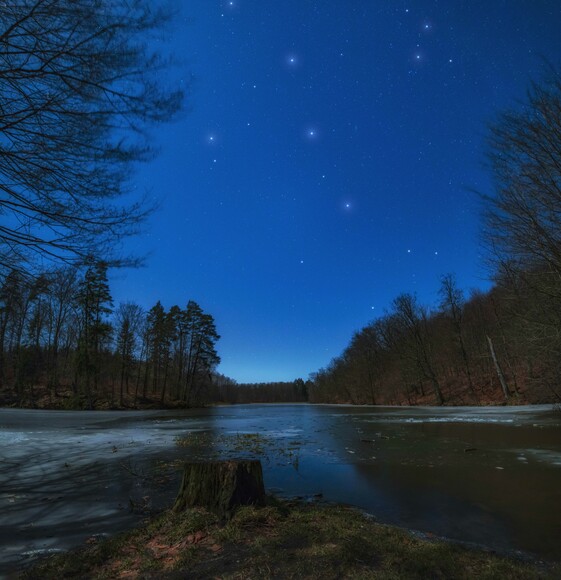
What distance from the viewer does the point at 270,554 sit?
10.2ft

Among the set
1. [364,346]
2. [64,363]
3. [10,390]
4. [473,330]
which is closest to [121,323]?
[64,363]

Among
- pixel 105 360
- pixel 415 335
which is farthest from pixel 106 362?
pixel 415 335

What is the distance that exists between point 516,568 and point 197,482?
325 centimetres

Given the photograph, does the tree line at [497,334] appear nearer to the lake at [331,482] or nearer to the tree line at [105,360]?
the lake at [331,482]

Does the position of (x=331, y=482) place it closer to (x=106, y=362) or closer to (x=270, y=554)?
(x=270, y=554)

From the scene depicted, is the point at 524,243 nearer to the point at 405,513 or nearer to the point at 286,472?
the point at 405,513

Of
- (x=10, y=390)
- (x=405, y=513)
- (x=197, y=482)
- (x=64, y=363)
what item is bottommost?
(x=405, y=513)

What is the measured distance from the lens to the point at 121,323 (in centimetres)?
4875

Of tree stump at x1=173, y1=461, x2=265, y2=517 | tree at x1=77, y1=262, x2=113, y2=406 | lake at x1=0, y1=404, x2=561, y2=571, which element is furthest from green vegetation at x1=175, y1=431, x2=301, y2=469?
tree at x1=77, y1=262, x2=113, y2=406

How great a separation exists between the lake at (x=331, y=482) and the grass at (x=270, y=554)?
648 mm

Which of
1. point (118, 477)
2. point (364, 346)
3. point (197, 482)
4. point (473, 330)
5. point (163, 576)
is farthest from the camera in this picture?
point (364, 346)

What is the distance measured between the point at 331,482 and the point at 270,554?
13.3 feet

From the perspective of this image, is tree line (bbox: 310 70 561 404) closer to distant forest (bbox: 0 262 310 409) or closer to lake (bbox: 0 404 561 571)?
lake (bbox: 0 404 561 571)

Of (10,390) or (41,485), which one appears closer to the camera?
(41,485)
